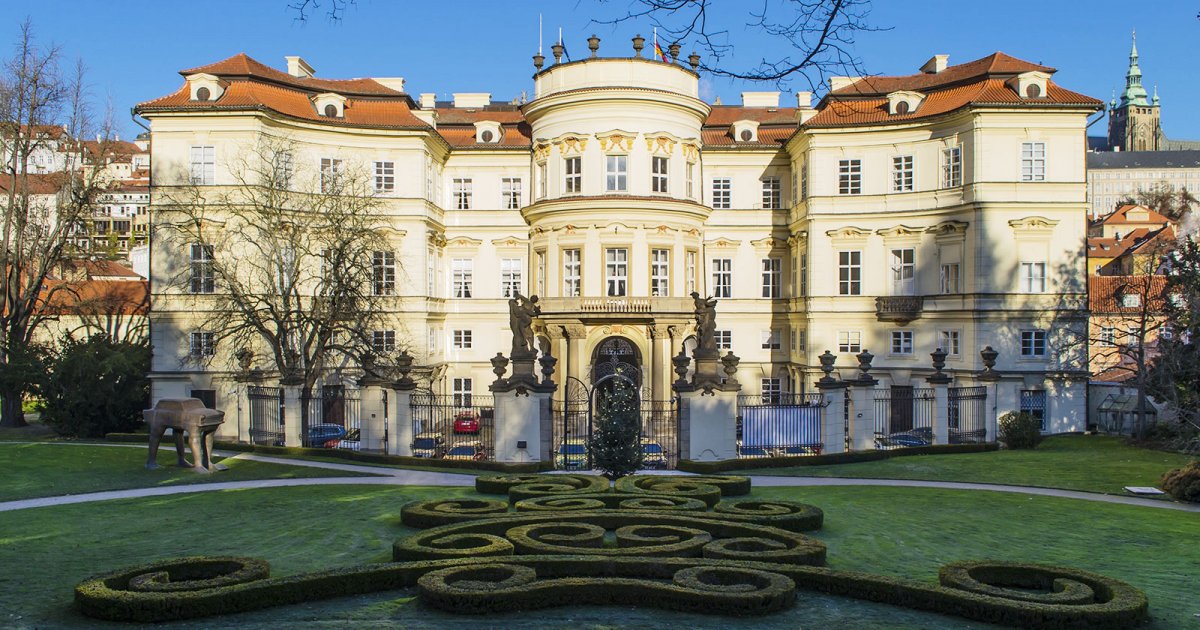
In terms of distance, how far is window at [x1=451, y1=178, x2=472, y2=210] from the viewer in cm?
4772

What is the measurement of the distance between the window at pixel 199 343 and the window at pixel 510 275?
14.7 meters

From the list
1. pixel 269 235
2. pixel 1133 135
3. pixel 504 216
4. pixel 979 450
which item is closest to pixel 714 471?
pixel 979 450

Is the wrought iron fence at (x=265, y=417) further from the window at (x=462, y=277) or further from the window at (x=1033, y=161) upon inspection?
the window at (x=1033, y=161)

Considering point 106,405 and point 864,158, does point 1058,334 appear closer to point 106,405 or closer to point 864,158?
point 864,158

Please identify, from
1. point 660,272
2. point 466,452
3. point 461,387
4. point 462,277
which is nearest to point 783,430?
point 466,452

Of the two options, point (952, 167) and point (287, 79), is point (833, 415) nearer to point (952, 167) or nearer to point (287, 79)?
point (952, 167)

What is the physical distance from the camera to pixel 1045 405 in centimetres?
3959

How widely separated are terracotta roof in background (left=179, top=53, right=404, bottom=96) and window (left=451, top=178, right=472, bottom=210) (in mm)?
5399

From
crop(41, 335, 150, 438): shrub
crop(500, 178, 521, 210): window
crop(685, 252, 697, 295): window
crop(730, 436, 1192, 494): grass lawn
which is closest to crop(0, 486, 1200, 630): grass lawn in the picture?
crop(730, 436, 1192, 494): grass lawn

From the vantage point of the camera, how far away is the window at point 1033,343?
39906 mm

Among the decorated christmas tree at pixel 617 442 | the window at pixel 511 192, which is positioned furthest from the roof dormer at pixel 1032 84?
the decorated christmas tree at pixel 617 442

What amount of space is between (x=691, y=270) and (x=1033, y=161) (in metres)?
16.0

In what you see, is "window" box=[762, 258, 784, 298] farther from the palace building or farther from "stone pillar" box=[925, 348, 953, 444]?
"stone pillar" box=[925, 348, 953, 444]

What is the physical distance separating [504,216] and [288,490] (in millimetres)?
28346
